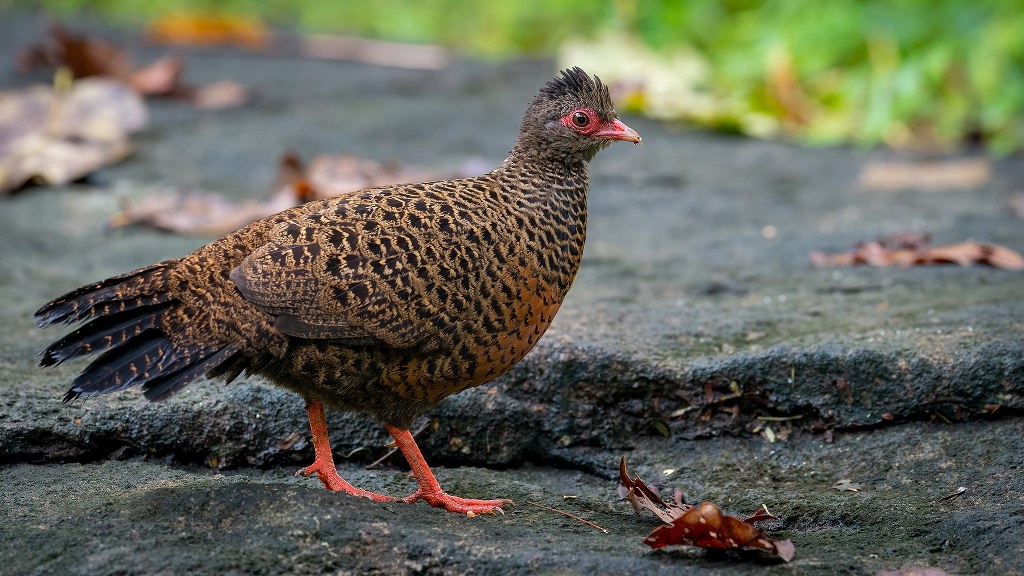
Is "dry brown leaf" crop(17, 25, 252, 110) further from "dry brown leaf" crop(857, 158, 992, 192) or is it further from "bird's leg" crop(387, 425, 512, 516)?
"bird's leg" crop(387, 425, 512, 516)

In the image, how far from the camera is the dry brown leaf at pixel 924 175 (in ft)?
23.9

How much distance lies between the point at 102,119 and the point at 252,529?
5764 mm

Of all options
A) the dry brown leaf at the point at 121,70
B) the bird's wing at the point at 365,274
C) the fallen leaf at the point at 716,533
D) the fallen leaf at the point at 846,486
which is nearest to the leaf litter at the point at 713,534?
the fallen leaf at the point at 716,533

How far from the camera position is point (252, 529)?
3047 mm

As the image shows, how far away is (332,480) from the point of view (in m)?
3.67

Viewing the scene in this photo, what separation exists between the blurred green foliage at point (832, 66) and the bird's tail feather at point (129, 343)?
5837mm

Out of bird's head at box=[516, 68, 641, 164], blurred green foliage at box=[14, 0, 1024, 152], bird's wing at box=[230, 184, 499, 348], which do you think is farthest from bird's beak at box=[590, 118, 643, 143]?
blurred green foliage at box=[14, 0, 1024, 152]

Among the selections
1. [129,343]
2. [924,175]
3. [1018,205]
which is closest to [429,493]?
[129,343]

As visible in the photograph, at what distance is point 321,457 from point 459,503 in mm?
525

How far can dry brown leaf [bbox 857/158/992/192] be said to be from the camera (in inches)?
286

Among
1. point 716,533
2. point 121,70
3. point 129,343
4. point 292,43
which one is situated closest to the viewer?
point 716,533

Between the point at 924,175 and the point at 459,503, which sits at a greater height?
the point at 924,175

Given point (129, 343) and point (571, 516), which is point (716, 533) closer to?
point (571, 516)

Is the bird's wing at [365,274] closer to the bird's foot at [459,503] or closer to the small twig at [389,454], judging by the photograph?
the bird's foot at [459,503]
